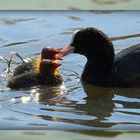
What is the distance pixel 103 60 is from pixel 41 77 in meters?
0.71

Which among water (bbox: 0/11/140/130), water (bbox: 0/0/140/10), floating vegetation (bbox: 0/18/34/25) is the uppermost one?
water (bbox: 0/0/140/10)

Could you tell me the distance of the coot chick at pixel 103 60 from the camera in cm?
865

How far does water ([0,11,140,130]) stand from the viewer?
7.29m

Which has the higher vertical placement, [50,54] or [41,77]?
[50,54]

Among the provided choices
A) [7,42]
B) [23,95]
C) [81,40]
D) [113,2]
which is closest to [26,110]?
[23,95]

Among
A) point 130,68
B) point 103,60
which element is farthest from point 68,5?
point 130,68

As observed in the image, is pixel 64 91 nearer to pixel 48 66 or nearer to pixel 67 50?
pixel 48 66

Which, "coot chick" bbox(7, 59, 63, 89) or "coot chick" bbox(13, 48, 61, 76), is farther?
"coot chick" bbox(13, 48, 61, 76)

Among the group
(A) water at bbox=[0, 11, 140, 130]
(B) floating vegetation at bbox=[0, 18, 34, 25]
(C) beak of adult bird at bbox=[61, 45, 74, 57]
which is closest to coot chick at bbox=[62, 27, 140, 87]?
(C) beak of adult bird at bbox=[61, 45, 74, 57]

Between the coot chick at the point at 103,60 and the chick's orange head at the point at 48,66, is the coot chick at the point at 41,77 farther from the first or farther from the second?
the coot chick at the point at 103,60

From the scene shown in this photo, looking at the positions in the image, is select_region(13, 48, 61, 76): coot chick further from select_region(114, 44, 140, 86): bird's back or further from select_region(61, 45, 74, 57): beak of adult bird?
→ select_region(114, 44, 140, 86): bird's back

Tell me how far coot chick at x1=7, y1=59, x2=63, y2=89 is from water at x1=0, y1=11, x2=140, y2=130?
0.26 feet

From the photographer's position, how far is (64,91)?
8344 millimetres

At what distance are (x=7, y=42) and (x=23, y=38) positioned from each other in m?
0.25
